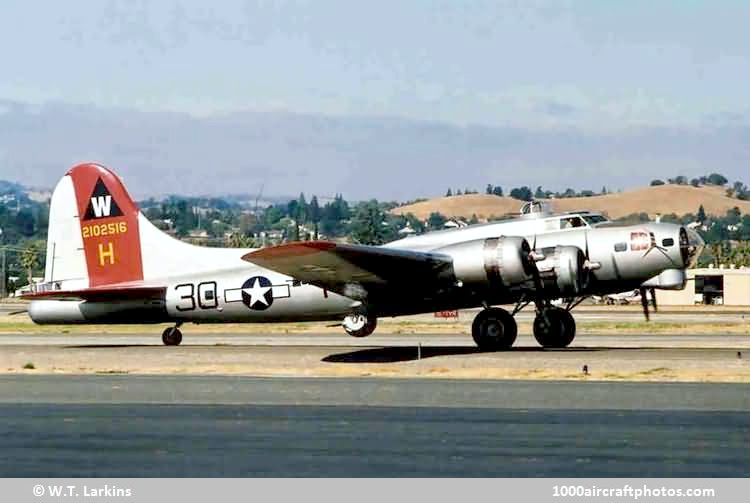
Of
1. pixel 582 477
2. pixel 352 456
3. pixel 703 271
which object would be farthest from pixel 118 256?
pixel 703 271

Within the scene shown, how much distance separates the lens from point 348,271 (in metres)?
31.9

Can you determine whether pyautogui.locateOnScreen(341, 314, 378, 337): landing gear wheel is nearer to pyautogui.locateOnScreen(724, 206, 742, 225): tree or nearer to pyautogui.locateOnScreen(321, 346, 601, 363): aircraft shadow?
pyautogui.locateOnScreen(321, 346, 601, 363): aircraft shadow

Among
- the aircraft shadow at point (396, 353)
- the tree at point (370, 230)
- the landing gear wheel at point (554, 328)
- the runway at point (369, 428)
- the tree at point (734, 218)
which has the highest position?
the tree at point (734, 218)

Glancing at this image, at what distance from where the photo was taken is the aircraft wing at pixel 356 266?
98.5 feet

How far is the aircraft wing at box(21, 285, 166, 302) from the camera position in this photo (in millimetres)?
35969

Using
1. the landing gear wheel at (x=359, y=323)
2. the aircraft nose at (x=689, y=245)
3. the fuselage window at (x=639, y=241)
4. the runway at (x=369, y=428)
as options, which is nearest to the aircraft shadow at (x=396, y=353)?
the landing gear wheel at (x=359, y=323)

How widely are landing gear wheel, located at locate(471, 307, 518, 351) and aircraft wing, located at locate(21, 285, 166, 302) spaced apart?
29.7 ft

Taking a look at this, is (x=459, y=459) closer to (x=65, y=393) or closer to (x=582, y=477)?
(x=582, y=477)

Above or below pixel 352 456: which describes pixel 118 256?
above

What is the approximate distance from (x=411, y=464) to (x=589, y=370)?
12875 mm

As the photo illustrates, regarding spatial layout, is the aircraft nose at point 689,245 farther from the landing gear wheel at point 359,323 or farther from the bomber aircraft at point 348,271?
the landing gear wheel at point 359,323

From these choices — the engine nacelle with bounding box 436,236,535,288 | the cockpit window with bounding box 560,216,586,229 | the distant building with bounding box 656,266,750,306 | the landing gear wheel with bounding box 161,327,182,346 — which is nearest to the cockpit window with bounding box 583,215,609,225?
the cockpit window with bounding box 560,216,586,229

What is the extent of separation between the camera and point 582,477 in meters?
15.0

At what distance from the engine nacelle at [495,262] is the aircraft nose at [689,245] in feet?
12.6
